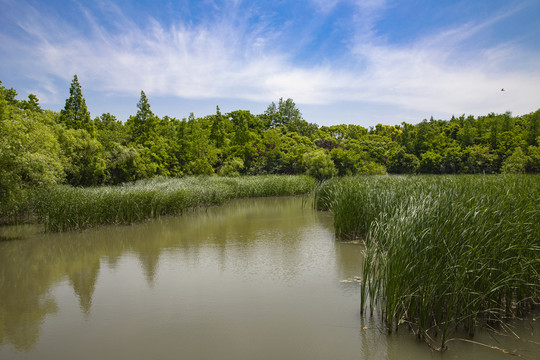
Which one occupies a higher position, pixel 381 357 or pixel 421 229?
pixel 421 229

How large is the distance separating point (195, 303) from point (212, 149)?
2198 centimetres

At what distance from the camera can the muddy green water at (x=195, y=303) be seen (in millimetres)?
3760

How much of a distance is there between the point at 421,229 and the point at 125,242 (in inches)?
315

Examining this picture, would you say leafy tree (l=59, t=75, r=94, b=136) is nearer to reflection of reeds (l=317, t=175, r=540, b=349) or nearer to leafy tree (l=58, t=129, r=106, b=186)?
leafy tree (l=58, t=129, r=106, b=186)

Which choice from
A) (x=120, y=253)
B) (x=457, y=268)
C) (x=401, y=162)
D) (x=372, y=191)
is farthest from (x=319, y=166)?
(x=457, y=268)

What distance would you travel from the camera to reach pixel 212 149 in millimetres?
26391

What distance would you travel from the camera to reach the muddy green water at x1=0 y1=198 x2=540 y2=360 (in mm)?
3760

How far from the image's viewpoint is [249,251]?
820 centimetres

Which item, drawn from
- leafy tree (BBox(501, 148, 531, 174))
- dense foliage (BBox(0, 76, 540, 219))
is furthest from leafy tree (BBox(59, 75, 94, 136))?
leafy tree (BBox(501, 148, 531, 174))

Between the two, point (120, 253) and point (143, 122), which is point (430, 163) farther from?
point (120, 253)

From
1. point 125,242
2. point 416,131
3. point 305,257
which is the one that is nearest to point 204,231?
point 125,242

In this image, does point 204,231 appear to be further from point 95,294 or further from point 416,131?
point 416,131

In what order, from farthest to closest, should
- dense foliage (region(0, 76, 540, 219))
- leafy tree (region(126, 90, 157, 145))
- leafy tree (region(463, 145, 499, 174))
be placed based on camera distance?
leafy tree (region(463, 145, 499, 174)), leafy tree (region(126, 90, 157, 145)), dense foliage (region(0, 76, 540, 219))

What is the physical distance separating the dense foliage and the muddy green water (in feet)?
11.4
